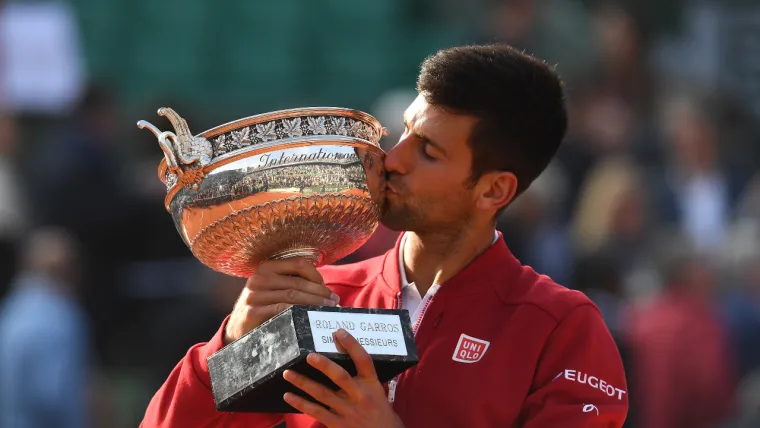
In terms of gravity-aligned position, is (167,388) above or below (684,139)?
below

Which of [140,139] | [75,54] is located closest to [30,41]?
[75,54]

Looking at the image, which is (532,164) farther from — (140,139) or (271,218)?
(140,139)

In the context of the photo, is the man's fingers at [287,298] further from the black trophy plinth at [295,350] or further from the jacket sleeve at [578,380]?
the jacket sleeve at [578,380]

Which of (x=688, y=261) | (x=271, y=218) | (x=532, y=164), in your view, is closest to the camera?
(x=271, y=218)

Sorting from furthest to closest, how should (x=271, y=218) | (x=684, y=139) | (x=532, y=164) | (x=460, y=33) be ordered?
(x=460, y=33) < (x=684, y=139) < (x=532, y=164) < (x=271, y=218)

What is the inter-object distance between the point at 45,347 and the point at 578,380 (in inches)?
167

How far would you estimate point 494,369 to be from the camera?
9.44ft

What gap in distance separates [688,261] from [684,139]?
4.07ft

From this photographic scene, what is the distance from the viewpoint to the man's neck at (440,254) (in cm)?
310

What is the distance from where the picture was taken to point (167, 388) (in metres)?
2.99

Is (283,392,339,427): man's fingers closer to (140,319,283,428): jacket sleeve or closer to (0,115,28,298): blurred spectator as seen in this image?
(140,319,283,428): jacket sleeve

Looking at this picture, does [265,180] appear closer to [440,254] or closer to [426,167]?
[426,167]

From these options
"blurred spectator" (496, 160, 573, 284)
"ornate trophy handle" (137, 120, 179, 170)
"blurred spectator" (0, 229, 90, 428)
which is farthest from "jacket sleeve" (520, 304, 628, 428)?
"blurred spectator" (0, 229, 90, 428)

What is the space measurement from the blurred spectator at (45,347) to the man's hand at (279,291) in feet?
13.0
